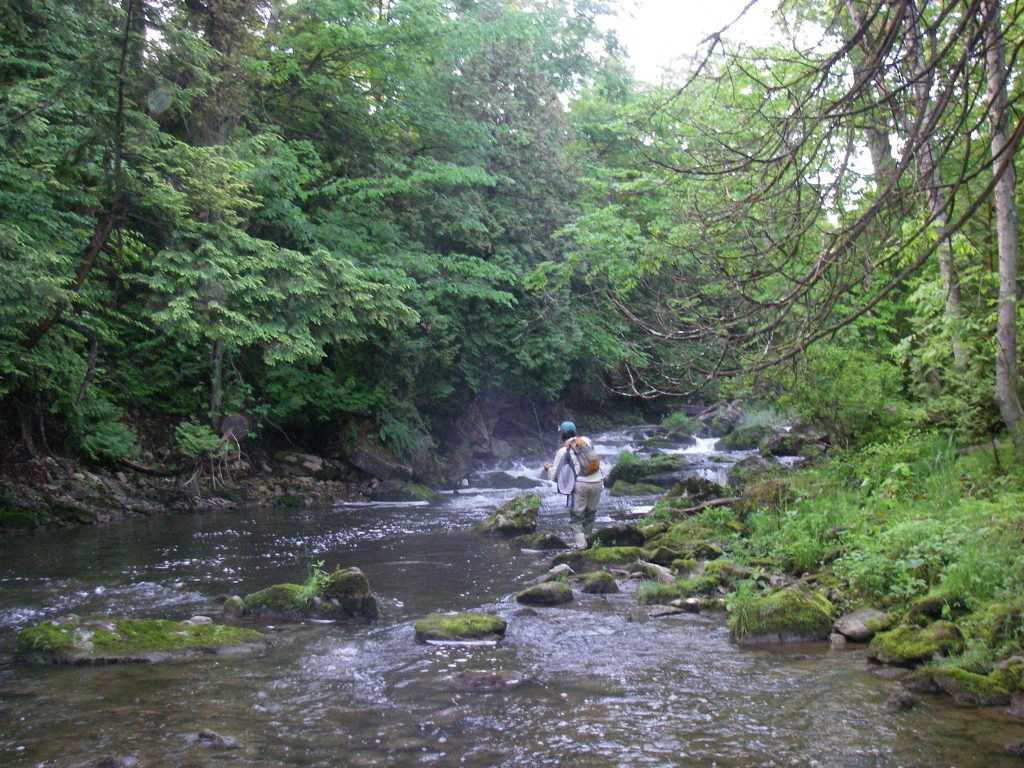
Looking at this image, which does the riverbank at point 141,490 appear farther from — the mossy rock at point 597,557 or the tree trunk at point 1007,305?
the tree trunk at point 1007,305

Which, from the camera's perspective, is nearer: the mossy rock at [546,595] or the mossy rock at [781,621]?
A: the mossy rock at [781,621]

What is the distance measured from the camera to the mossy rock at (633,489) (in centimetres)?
1919

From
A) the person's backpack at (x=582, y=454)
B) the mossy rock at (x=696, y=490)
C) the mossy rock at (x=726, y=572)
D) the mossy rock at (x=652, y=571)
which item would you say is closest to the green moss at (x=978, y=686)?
the mossy rock at (x=726, y=572)

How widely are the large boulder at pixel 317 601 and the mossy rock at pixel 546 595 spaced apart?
1554 millimetres

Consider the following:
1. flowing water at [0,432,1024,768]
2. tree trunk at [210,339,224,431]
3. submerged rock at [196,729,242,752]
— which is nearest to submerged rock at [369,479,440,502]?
tree trunk at [210,339,224,431]

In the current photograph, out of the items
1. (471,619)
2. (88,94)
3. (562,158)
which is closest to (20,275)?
(88,94)

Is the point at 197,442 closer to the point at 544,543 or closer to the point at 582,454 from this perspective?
the point at 544,543

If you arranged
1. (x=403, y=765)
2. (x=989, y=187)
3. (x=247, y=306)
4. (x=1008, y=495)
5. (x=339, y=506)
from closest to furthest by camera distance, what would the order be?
(x=989, y=187) < (x=403, y=765) < (x=1008, y=495) < (x=247, y=306) < (x=339, y=506)

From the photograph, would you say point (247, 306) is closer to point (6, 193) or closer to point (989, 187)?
point (6, 193)

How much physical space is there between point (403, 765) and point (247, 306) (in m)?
12.9

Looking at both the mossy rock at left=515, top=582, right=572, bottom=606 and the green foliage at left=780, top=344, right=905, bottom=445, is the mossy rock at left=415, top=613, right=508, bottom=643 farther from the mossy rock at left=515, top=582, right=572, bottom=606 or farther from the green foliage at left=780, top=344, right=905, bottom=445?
the green foliage at left=780, top=344, right=905, bottom=445

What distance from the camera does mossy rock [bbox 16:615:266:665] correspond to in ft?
22.0

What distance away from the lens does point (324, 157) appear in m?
23.5

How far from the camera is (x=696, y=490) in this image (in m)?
16.3
